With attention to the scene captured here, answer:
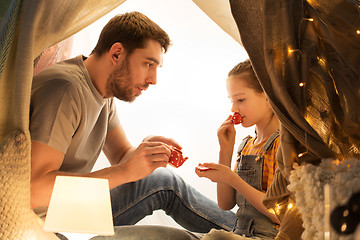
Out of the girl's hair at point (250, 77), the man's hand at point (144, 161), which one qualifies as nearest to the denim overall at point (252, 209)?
the girl's hair at point (250, 77)

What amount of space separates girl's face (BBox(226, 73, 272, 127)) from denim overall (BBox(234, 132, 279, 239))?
0.15 meters

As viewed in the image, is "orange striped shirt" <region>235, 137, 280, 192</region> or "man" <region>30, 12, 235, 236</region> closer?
"man" <region>30, 12, 235, 236</region>

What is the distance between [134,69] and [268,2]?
87 cm

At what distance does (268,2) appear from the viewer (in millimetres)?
1320

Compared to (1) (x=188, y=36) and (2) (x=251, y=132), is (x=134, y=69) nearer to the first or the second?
(1) (x=188, y=36)

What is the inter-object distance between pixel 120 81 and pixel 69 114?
0.38 meters

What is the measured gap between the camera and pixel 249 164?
1927 mm

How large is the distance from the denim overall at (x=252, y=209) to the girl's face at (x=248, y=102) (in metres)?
0.15

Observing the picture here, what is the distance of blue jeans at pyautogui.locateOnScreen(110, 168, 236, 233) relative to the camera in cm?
210

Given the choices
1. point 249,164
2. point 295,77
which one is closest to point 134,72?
point 249,164

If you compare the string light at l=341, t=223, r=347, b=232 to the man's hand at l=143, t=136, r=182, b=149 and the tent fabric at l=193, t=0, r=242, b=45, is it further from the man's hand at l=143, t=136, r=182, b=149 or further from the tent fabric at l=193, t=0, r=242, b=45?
the man's hand at l=143, t=136, r=182, b=149

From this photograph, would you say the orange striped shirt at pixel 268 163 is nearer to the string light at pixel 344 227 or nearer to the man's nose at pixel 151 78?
the man's nose at pixel 151 78

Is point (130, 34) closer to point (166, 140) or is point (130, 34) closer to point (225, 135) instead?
point (166, 140)

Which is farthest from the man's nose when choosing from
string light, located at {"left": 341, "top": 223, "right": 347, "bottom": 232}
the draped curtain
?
string light, located at {"left": 341, "top": 223, "right": 347, "bottom": 232}
